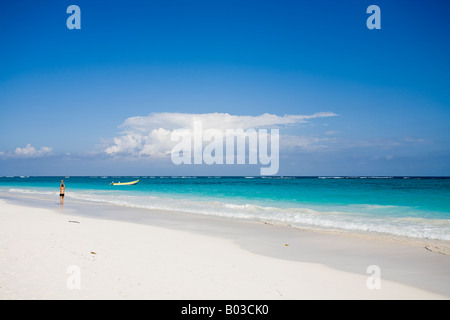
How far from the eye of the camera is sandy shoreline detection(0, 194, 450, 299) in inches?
220

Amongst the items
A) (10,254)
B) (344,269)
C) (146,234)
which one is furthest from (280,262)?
(10,254)

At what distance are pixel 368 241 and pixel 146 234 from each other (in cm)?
813

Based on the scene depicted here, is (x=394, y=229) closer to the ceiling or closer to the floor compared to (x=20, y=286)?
closer to the floor

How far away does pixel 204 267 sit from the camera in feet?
23.6

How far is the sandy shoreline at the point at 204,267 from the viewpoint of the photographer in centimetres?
558

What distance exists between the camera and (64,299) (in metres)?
4.98
